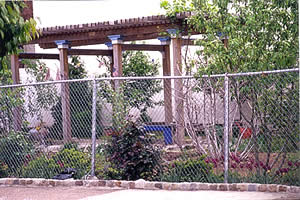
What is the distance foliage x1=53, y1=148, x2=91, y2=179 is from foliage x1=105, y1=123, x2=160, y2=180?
0.66 metres

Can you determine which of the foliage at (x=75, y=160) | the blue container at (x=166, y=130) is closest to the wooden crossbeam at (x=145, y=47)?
the blue container at (x=166, y=130)

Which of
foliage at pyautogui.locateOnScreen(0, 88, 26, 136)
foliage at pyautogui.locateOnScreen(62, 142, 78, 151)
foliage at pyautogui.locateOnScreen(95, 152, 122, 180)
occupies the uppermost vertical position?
foliage at pyautogui.locateOnScreen(0, 88, 26, 136)

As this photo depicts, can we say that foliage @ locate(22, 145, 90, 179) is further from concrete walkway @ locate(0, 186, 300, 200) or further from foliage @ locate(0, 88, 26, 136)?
foliage @ locate(0, 88, 26, 136)

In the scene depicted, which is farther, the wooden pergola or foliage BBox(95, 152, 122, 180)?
the wooden pergola

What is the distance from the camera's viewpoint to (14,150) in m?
10.0

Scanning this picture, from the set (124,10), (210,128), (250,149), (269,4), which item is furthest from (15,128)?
(124,10)

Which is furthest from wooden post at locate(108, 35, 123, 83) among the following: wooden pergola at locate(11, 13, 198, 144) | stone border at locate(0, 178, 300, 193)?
stone border at locate(0, 178, 300, 193)

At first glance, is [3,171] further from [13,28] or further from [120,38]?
[120,38]

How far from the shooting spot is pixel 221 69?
8438mm

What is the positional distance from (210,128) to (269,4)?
7.91 feet

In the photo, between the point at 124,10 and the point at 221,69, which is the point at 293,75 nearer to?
the point at 221,69

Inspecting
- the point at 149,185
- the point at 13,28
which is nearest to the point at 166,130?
the point at 149,185

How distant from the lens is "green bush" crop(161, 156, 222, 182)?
26.6 feet

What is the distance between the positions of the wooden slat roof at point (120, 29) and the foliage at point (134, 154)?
393 centimetres
